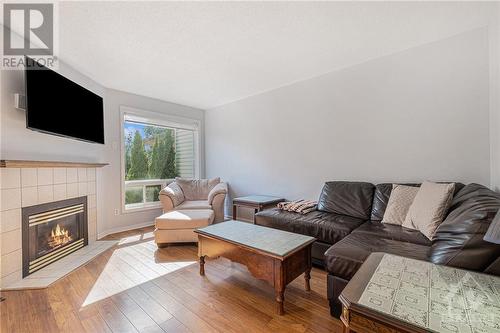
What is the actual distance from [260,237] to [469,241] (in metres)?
1.36

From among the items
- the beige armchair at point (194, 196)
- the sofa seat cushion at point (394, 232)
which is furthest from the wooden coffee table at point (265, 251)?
the beige armchair at point (194, 196)

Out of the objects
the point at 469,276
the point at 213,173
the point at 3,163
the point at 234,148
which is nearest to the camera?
the point at 469,276

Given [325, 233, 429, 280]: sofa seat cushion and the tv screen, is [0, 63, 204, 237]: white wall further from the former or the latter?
[325, 233, 429, 280]: sofa seat cushion

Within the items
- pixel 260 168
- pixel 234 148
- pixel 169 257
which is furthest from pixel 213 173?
pixel 169 257

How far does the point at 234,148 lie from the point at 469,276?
3.73m

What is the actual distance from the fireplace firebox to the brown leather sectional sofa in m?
2.42

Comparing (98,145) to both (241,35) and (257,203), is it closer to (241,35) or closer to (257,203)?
(257,203)

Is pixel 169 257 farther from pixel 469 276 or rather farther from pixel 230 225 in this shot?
pixel 469 276

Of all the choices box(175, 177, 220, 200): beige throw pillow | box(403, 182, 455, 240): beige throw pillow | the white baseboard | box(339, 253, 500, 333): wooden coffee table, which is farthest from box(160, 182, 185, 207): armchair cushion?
box(403, 182, 455, 240): beige throw pillow

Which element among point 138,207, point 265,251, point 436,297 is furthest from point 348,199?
point 138,207

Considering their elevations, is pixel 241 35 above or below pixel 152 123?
above

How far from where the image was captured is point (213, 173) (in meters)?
4.79

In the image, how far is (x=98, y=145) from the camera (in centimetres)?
333

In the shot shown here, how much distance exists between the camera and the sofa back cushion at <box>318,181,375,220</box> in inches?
99.5
